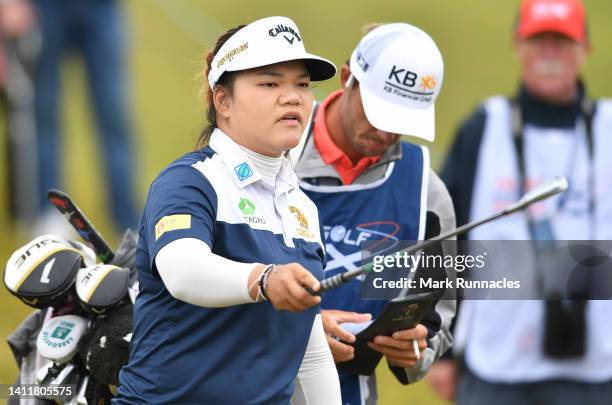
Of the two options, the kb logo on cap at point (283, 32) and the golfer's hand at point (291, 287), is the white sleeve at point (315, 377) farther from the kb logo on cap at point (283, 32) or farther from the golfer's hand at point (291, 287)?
the kb logo on cap at point (283, 32)

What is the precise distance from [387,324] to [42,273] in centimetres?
117

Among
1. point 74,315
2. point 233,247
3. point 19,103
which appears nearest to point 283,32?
point 233,247

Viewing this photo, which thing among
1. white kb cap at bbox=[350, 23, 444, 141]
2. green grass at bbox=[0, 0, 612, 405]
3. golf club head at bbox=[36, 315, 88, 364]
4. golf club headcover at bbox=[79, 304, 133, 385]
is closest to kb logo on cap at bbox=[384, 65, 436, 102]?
white kb cap at bbox=[350, 23, 444, 141]

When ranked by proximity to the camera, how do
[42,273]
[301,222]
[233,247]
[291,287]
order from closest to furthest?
[291,287] → [233,247] → [301,222] → [42,273]

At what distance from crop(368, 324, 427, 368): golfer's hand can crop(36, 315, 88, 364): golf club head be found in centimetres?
101

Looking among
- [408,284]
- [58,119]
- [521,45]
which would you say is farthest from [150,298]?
[58,119]

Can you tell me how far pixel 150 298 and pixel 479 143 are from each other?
10.5 feet

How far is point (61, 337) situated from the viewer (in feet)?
16.5

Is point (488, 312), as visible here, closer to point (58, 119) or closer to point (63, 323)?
point (63, 323)

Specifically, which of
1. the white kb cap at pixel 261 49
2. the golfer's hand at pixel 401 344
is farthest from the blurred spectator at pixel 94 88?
the white kb cap at pixel 261 49

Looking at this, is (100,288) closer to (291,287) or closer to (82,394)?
(82,394)

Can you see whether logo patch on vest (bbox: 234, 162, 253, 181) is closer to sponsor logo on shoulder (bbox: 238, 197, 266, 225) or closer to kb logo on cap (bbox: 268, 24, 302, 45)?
sponsor logo on shoulder (bbox: 238, 197, 266, 225)

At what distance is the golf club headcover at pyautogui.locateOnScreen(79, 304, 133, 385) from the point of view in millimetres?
4953

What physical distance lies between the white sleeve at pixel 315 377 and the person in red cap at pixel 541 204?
2376 mm
